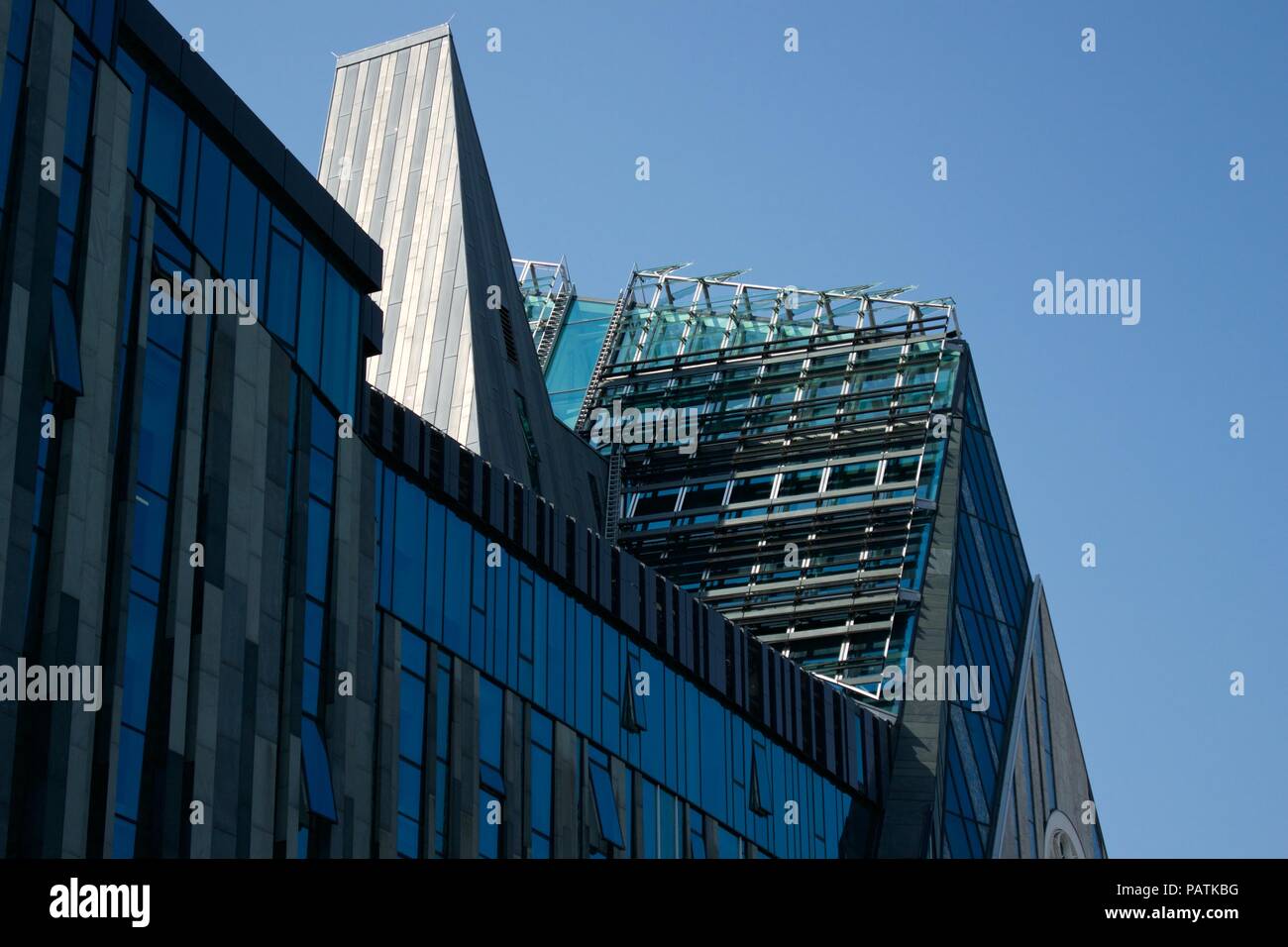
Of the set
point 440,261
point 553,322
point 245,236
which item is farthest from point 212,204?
point 553,322

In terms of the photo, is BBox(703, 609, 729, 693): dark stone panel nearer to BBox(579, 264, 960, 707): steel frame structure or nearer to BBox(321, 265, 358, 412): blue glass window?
BBox(579, 264, 960, 707): steel frame structure

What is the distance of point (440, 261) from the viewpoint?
6819 centimetres

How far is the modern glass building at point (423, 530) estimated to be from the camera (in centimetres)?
3584

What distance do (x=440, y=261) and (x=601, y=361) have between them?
20.4 m

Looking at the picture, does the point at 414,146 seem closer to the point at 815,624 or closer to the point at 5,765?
the point at 815,624

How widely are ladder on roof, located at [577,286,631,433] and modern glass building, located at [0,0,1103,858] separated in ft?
0.88

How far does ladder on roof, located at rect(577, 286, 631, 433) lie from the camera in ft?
279

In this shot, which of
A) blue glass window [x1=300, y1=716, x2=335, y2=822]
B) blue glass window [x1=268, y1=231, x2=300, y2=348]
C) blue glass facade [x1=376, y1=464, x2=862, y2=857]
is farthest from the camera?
blue glass facade [x1=376, y1=464, x2=862, y2=857]

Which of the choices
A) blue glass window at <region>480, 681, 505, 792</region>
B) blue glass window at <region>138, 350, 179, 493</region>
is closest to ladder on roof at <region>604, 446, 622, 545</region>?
blue glass window at <region>480, 681, 505, 792</region>

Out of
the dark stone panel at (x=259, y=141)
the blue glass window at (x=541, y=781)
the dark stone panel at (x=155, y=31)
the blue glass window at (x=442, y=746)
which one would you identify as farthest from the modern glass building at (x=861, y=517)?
the dark stone panel at (x=155, y=31)

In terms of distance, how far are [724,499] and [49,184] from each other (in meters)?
44.7

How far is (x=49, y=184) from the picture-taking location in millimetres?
36125

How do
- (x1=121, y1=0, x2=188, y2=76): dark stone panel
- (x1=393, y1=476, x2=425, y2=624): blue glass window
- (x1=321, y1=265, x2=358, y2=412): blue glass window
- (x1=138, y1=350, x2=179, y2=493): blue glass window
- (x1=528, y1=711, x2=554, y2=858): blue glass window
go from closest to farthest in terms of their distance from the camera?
(x1=138, y1=350, x2=179, y2=493): blue glass window < (x1=121, y1=0, x2=188, y2=76): dark stone panel < (x1=321, y1=265, x2=358, y2=412): blue glass window < (x1=393, y1=476, x2=425, y2=624): blue glass window < (x1=528, y1=711, x2=554, y2=858): blue glass window
